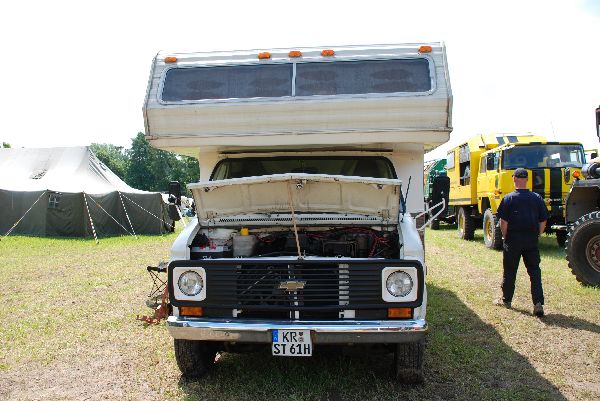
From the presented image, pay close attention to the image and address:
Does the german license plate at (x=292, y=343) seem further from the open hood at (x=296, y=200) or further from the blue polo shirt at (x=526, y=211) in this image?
the blue polo shirt at (x=526, y=211)

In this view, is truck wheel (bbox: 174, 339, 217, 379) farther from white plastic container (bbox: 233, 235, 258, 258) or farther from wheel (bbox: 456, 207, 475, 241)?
wheel (bbox: 456, 207, 475, 241)

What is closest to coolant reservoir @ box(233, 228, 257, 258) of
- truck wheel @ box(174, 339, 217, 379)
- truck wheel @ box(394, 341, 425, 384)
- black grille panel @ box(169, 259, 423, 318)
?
black grille panel @ box(169, 259, 423, 318)

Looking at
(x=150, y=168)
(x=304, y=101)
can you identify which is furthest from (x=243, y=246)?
(x=150, y=168)

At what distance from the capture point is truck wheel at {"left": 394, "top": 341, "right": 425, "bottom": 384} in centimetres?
394

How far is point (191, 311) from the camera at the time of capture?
3979 mm

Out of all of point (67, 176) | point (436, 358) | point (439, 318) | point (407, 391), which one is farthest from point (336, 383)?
point (67, 176)

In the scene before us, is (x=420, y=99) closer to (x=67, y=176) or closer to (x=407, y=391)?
(x=407, y=391)

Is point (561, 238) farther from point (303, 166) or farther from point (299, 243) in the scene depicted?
point (299, 243)

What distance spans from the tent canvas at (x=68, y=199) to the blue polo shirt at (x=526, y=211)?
1458 cm

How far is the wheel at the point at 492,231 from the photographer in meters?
11.8

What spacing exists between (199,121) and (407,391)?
3.09 m

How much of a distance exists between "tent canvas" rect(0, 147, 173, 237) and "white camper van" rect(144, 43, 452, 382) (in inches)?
513

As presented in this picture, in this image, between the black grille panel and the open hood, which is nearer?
the black grille panel

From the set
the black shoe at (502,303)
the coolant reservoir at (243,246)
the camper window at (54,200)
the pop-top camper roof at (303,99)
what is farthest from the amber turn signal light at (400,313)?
the camper window at (54,200)
